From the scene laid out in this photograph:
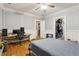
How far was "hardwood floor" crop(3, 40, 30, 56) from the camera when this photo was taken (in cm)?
166

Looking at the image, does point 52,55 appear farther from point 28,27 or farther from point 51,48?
point 28,27

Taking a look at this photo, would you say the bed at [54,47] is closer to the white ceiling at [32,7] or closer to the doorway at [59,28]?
the doorway at [59,28]

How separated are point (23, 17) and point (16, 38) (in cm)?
36

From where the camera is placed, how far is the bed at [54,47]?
1.56 m

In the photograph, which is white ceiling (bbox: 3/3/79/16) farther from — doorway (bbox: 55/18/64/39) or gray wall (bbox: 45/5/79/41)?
doorway (bbox: 55/18/64/39)

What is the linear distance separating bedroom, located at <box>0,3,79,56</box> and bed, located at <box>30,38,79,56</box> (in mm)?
55

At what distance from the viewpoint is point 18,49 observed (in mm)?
1757

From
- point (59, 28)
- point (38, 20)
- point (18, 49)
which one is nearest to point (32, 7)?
point (38, 20)

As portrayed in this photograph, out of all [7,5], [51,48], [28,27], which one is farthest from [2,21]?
[51,48]

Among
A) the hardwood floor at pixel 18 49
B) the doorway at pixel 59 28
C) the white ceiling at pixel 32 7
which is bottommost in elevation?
the hardwood floor at pixel 18 49

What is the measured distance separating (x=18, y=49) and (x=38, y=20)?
564 mm

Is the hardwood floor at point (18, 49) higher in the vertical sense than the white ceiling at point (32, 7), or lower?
lower

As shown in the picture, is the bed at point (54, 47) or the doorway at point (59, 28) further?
the doorway at point (59, 28)

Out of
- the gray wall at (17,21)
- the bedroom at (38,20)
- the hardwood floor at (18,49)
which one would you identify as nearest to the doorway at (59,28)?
the bedroom at (38,20)
